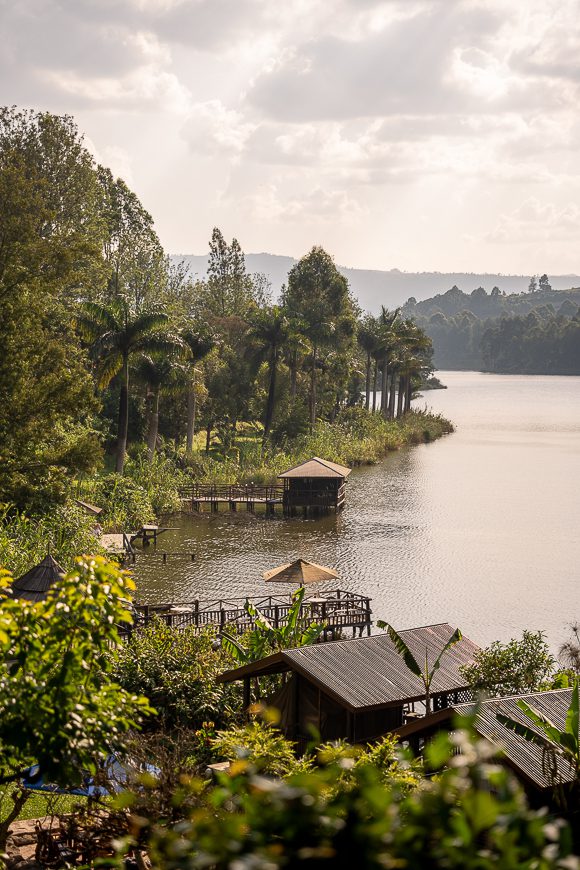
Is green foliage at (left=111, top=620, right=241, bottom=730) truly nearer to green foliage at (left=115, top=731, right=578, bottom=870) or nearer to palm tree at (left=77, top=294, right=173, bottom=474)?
green foliage at (left=115, top=731, right=578, bottom=870)

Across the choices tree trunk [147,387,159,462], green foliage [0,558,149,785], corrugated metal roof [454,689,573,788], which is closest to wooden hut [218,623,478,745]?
corrugated metal roof [454,689,573,788]

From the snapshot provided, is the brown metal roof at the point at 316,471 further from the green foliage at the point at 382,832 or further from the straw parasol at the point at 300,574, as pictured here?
the green foliage at the point at 382,832

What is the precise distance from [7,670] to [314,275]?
249ft

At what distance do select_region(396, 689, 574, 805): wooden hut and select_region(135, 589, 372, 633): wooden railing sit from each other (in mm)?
12329

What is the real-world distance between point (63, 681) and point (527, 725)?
26.0 feet

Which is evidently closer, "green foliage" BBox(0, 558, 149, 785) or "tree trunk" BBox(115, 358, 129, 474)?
"green foliage" BBox(0, 558, 149, 785)

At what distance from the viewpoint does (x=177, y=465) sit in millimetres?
61469

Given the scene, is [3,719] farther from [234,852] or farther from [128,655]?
[128,655]

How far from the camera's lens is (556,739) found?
14.0 m

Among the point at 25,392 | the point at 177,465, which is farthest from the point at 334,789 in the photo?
the point at 177,465

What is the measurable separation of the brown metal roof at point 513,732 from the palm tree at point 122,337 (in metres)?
37.3

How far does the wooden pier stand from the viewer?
29344 mm

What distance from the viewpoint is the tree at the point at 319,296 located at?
277 ft

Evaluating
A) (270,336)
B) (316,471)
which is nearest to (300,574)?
(316,471)
